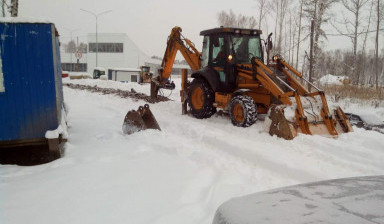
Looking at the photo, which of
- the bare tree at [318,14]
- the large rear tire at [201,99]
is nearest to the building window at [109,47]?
the bare tree at [318,14]

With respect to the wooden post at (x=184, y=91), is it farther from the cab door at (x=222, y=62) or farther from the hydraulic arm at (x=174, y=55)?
the cab door at (x=222, y=62)

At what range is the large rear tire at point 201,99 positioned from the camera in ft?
29.6

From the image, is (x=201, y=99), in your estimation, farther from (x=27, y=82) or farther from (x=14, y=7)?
(x=14, y=7)

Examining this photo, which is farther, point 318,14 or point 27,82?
point 318,14

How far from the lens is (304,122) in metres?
6.61

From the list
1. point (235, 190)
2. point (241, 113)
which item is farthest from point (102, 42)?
point (235, 190)

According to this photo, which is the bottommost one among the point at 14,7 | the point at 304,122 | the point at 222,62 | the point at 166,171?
the point at 166,171

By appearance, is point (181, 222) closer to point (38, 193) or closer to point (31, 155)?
point (38, 193)

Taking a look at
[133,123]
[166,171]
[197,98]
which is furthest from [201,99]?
[166,171]

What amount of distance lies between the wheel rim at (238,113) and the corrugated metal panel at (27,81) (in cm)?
416

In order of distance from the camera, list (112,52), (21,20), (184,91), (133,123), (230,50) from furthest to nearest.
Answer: (112,52)
(184,91)
(230,50)
(133,123)
(21,20)

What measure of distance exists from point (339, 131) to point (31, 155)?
21.9ft

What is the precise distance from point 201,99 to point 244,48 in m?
1.96

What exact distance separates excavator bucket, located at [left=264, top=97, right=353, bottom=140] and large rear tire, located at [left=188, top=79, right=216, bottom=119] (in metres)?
2.52
